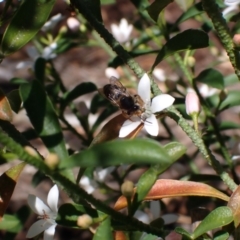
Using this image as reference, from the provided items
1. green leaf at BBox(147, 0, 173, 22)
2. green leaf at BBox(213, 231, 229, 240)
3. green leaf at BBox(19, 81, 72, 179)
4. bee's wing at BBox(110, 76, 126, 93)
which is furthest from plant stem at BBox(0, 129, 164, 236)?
green leaf at BBox(147, 0, 173, 22)

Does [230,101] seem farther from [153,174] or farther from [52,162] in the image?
[52,162]

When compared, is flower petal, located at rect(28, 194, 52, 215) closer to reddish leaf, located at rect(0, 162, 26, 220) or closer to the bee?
reddish leaf, located at rect(0, 162, 26, 220)

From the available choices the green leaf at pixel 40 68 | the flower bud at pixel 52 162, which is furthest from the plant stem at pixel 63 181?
the green leaf at pixel 40 68

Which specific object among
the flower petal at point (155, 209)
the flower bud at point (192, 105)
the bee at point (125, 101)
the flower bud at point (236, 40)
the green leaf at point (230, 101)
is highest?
the flower bud at point (236, 40)

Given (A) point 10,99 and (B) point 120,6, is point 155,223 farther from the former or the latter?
(B) point 120,6

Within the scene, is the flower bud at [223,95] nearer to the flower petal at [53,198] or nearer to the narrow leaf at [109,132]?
the narrow leaf at [109,132]
